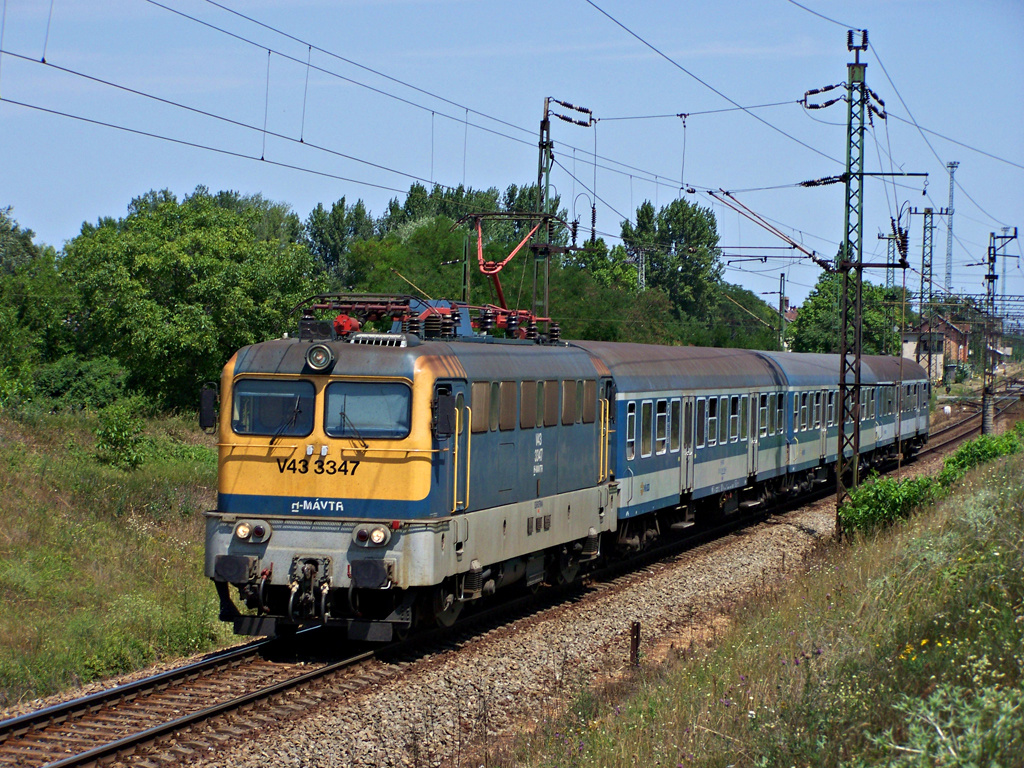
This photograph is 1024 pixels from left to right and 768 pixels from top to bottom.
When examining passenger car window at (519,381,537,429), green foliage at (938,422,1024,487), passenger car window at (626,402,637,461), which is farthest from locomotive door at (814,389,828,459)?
passenger car window at (519,381,537,429)

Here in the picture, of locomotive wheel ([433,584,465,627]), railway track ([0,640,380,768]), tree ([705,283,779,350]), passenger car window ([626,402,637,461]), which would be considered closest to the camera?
railway track ([0,640,380,768])

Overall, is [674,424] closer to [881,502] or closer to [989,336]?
[881,502]

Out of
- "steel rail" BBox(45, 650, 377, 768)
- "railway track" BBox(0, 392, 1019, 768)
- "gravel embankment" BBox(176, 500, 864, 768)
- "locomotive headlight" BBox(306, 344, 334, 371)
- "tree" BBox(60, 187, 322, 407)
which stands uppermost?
"tree" BBox(60, 187, 322, 407)

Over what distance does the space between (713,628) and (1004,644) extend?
6410 mm

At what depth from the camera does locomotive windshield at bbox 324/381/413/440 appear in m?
11.4

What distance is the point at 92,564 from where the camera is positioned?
51.3ft

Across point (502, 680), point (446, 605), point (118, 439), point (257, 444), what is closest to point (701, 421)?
point (446, 605)

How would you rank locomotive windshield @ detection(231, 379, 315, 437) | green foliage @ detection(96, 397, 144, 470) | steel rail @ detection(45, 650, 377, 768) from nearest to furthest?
steel rail @ detection(45, 650, 377, 768) → locomotive windshield @ detection(231, 379, 315, 437) → green foliage @ detection(96, 397, 144, 470)

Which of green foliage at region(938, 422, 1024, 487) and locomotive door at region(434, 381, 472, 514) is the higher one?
locomotive door at region(434, 381, 472, 514)

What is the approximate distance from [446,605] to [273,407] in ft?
9.47

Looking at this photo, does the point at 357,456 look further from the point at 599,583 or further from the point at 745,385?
the point at 745,385

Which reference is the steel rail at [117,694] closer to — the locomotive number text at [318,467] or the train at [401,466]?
the train at [401,466]

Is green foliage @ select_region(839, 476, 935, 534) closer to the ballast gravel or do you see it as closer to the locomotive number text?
the ballast gravel

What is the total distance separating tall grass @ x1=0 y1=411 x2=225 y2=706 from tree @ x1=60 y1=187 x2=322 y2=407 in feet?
33.4
